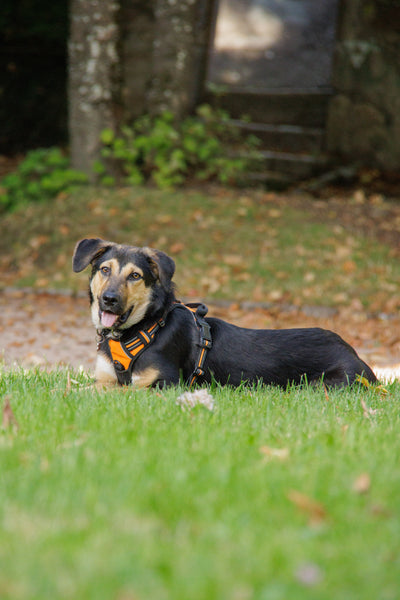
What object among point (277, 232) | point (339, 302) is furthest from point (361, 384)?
point (277, 232)

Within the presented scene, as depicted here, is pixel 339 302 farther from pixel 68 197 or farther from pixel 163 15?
pixel 163 15

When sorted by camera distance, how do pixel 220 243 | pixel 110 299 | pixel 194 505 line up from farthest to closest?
pixel 220 243, pixel 110 299, pixel 194 505

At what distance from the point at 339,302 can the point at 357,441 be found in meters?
5.98

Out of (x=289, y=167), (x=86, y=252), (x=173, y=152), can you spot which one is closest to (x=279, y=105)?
(x=289, y=167)

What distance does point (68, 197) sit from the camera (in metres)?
12.4

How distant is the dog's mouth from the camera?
4.49m

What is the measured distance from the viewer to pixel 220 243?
10.9 m

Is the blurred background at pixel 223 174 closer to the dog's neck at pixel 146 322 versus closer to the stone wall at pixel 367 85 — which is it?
the stone wall at pixel 367 85

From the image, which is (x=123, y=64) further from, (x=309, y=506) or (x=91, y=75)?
(x=309, y=506)

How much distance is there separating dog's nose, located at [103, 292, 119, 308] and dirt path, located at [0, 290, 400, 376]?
82.4 inches

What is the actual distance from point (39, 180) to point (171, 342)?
1024cm

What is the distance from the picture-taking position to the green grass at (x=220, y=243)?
31.7 ft

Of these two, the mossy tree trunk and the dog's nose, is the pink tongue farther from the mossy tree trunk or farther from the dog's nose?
the mossy tree trunk

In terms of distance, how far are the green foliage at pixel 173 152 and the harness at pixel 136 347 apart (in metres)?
8.25
